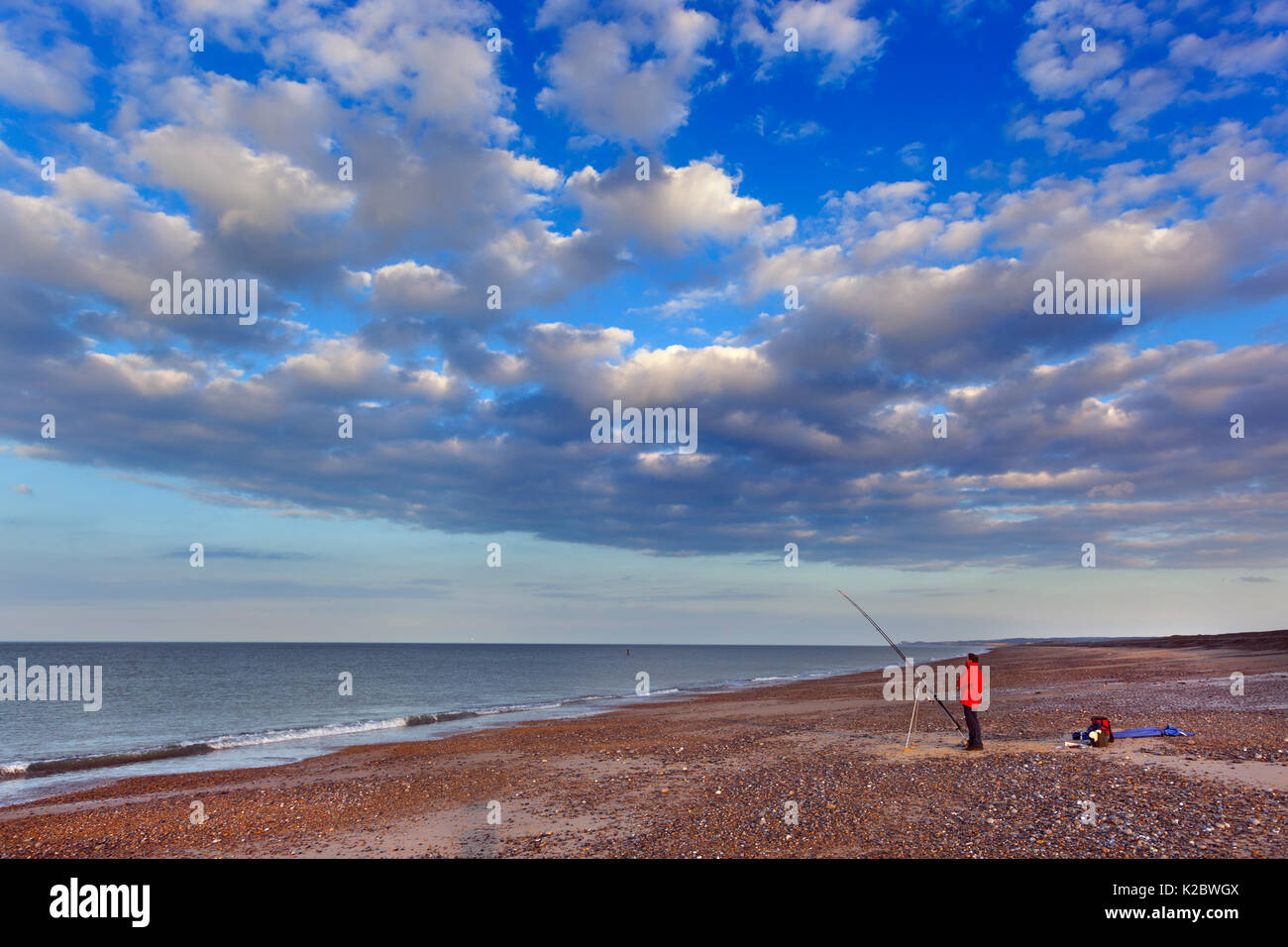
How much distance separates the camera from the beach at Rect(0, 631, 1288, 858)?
9.73 metres

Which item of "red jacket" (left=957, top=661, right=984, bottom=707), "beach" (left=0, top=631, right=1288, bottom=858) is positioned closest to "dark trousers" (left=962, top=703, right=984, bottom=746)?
"red jacket" (left=957, top=661, right=984, bottom=707)

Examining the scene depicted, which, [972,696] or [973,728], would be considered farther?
[972,696]

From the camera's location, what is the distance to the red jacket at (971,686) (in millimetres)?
15852

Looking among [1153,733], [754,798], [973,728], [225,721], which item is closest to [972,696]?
[973,728]

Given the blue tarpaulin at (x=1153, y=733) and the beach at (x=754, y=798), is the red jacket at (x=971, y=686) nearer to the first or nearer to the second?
the beach at (x=754, y=798)

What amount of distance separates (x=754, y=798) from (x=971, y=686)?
6472 millimetres

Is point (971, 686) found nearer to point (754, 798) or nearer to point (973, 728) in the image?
point (973, 728)

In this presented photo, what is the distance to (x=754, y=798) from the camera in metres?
12.7

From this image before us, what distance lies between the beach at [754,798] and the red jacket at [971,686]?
45.3 inches

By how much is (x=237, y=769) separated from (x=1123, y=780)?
945 inches
